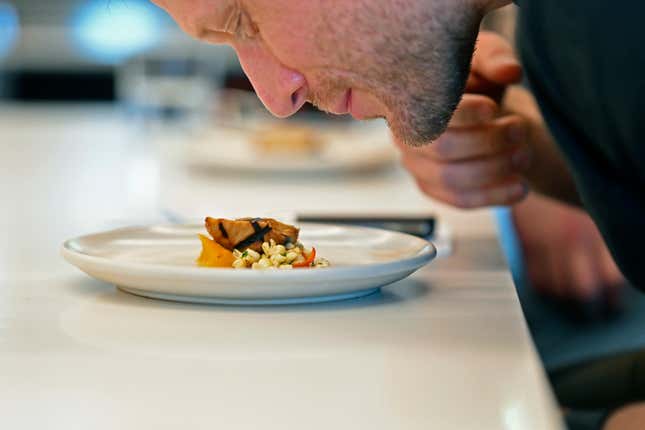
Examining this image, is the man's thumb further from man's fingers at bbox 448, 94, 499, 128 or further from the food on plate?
the food on plate

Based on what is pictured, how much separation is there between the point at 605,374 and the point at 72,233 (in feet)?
1.95

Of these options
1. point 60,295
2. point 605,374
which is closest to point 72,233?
point 60,295

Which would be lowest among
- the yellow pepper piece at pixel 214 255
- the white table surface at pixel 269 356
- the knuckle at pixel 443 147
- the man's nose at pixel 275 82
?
the white table surface at pixel 269 356

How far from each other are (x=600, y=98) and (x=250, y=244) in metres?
0.29

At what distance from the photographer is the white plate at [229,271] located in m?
0.73

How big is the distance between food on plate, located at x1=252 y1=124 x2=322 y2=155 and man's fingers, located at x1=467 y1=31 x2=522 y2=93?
0.76m

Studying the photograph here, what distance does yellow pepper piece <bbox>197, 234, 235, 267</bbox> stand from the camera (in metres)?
0.80

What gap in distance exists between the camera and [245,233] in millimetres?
806

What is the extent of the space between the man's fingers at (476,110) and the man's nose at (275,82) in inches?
8.9

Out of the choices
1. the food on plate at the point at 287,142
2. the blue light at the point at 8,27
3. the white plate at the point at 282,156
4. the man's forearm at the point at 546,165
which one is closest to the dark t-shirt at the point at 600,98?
the man's forearm at the point at 546,165

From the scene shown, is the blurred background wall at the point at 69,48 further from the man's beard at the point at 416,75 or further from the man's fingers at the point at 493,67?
the man's beard at the point at 416,75

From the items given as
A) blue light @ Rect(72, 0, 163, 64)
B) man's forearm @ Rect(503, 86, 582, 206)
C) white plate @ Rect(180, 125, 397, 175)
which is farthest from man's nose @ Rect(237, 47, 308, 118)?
blue light @ Rect(72, 0, 163, 64)

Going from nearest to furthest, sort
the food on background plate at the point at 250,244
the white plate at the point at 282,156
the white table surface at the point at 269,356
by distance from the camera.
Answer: the white table surface at the point at 269,356, the food on background plate at the point at 250,244, the white plate at the point at 282,156

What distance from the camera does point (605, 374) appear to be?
3.29 ft
